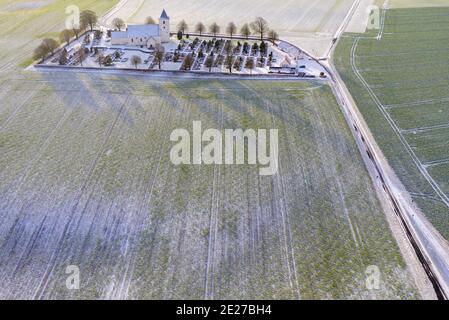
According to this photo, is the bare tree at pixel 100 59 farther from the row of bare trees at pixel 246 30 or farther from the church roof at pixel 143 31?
the row of bare trees at pixel 246 30

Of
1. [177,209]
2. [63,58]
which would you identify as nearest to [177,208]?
[177,209]

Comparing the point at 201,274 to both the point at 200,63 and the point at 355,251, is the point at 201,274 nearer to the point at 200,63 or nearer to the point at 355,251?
the point at 355,251

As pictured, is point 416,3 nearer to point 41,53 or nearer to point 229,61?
point 229,61

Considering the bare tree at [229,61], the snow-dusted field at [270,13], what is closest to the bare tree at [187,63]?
the bare tree at [229,61]

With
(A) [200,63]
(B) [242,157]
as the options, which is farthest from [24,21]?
(B) [242,157]

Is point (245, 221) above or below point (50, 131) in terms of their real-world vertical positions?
below

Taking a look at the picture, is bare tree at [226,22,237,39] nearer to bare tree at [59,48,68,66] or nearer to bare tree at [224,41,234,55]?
bare tree at [224,41,234,55]
